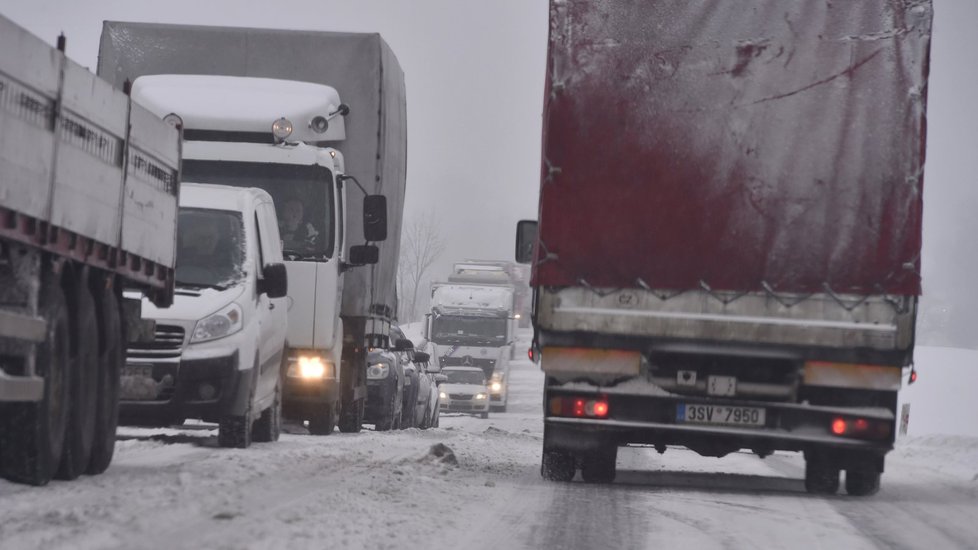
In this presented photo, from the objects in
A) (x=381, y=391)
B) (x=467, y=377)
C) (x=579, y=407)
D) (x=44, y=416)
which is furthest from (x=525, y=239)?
(x=467, y=377)

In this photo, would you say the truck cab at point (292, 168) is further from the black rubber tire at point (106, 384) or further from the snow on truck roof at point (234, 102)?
the black rubber tire at point (106, 384)

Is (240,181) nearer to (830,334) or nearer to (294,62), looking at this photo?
(294,62)

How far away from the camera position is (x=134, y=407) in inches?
484

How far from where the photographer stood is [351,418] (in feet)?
63.1

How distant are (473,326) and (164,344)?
1347 inches

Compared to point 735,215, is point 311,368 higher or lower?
lower

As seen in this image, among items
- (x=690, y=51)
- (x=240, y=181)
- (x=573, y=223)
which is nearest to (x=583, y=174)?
(x=573, y=223)

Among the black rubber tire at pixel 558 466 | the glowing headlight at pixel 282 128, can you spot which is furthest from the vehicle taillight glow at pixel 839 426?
the glowing headlight at pixel 282 128

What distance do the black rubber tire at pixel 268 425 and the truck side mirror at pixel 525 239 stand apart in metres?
3.17

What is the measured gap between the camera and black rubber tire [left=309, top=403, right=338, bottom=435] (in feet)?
57.1

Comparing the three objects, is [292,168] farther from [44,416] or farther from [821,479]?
[44,416]

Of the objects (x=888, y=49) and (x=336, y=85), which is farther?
(x=336, y=85)

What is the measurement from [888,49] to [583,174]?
232cm

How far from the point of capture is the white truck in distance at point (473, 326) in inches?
1809
